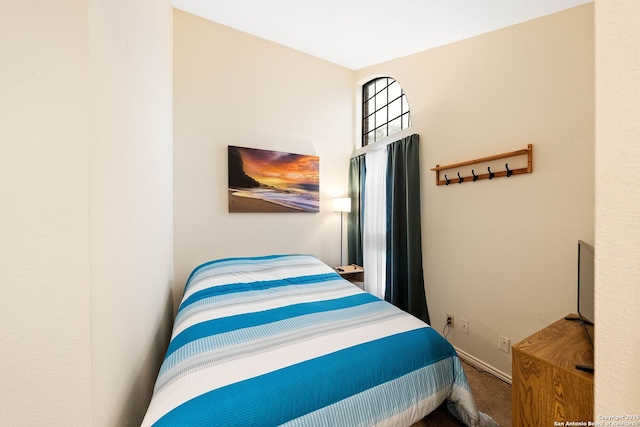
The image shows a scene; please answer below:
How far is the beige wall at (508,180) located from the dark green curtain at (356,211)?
0.85 metres

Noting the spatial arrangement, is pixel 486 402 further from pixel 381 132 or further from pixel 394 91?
pixel 394 91

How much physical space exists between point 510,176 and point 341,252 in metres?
1.97

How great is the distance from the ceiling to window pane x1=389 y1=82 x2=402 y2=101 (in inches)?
11.3

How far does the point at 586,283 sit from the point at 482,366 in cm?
118

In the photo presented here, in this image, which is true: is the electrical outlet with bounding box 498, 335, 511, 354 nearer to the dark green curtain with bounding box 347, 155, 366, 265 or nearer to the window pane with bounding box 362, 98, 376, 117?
the dark green curtain with bounding box 347, 155, 366, 265

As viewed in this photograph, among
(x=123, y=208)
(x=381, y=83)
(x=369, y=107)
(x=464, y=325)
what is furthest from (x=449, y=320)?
(x=381, y=83)

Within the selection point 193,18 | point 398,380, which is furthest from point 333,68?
point 398,380

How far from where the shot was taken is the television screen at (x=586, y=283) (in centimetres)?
106

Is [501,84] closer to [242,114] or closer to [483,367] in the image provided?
[483,367]

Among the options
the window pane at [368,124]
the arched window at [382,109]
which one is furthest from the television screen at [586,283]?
the window pane at [368,124]

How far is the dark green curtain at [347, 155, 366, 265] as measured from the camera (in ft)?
9.95

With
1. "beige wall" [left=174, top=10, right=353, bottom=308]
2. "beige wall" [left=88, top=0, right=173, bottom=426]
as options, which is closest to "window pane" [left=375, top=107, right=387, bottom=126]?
"beige wall" [left=174, top=10, right=353, bottom=308]

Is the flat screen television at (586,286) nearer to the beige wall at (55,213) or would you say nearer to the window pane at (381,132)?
the beige wall at (55,213)

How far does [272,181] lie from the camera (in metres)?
2.70
